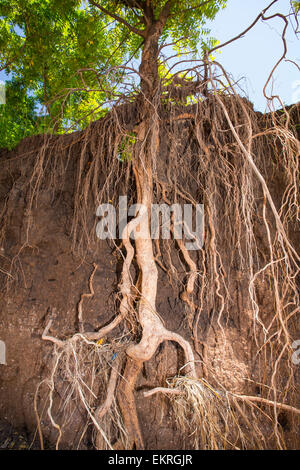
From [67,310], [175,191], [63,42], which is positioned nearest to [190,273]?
[175,191]

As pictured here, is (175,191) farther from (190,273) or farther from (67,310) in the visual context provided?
(67,310)

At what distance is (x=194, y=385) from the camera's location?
157 cm

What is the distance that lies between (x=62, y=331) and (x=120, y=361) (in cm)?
61

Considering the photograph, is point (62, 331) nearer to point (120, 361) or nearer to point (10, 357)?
point (10, 357)

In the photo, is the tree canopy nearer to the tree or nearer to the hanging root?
the tree

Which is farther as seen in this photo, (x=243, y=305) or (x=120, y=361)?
(x=243, y=305)

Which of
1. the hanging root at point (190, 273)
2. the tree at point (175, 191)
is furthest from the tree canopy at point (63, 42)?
the hanging root at point (190, 273)

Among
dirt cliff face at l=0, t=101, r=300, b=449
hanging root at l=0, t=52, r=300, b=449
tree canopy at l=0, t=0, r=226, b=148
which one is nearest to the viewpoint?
hanging root at l=0, t=52, r=300, b=449

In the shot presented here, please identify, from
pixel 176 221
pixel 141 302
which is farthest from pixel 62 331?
pixel 176 221

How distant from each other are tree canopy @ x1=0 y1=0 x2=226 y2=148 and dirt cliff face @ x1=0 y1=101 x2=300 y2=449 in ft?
2.58

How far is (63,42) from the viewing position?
311 cm

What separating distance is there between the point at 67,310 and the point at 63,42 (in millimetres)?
3119

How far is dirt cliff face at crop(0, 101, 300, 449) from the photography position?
74.6 inches

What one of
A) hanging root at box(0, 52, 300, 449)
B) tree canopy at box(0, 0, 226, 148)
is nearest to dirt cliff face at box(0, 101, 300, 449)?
hanging root at box(0, 52, 300, 449)
